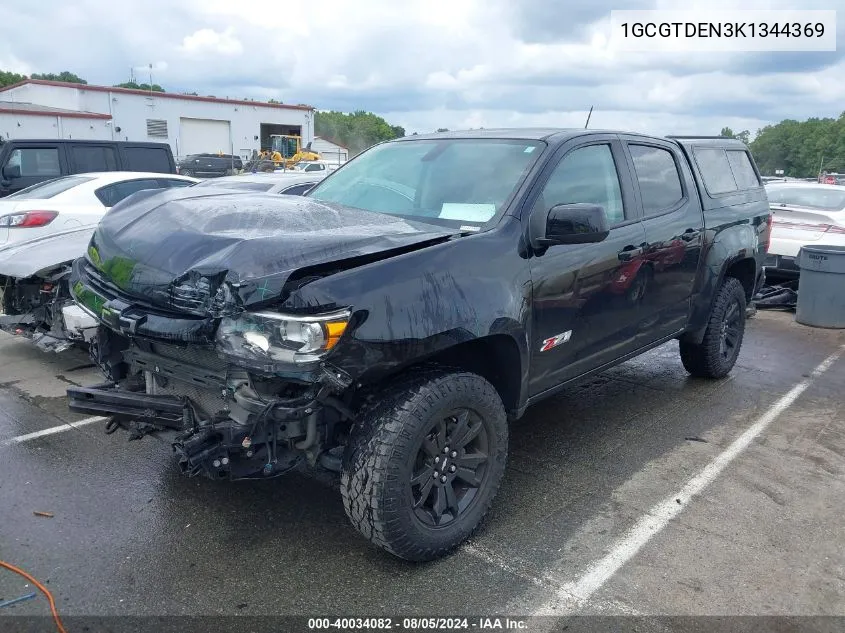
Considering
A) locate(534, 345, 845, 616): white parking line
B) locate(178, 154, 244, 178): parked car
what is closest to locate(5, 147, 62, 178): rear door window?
locate(534, 345, 845, 616): white parking line

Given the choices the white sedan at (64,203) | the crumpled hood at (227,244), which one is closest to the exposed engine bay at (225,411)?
the crumpled hood at (227,244)

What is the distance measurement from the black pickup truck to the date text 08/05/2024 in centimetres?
31

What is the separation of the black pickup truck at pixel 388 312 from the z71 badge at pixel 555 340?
0.02m

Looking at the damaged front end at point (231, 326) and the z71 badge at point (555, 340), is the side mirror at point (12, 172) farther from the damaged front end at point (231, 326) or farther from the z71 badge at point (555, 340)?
the z71 badge at point (555, 340)

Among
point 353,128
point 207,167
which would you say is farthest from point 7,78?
point 207,167

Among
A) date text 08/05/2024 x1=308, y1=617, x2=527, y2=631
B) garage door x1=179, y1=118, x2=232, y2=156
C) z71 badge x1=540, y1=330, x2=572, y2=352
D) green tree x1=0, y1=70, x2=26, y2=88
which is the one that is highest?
green tree x1=0, y1=70, x2=26, y2=88

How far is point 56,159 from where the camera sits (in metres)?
10.8

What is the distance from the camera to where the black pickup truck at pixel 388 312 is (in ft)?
8.74

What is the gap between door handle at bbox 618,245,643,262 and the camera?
13.2 ft

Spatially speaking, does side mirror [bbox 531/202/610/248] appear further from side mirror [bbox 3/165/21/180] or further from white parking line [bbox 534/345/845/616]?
side mirror [bbox 3/165/21/180]

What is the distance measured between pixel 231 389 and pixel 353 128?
91.0 meters

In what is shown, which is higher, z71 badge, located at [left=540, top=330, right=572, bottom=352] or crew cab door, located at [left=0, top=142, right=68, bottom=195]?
crew cab door, located at [left=0, top=142, right=68, bottom=195]

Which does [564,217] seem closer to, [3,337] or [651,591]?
[651,591]

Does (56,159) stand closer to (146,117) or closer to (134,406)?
(134,406)
